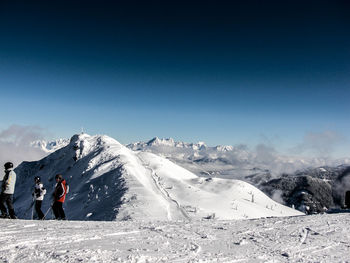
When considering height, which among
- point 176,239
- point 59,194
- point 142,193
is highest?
point 59,194

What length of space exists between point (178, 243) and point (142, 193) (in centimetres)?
2086

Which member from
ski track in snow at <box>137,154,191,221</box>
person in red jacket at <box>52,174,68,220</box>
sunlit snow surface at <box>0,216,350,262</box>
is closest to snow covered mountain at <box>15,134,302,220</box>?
ski track in snow at <box>137,154,191,221</box>

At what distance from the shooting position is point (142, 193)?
2842 cm

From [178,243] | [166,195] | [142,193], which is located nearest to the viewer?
[178,243]

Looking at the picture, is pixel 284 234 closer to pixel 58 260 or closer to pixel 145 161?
pixel 58 260

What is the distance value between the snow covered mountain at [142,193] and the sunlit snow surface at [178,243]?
1222 cm

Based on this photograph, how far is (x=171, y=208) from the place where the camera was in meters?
25.8

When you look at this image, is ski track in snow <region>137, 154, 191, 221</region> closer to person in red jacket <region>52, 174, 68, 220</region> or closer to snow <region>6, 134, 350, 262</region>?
snow <region>6, 134, 350, 262</region>

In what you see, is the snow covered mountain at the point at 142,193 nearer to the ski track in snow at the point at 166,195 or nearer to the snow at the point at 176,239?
the ski track in snow at the point at 166,195

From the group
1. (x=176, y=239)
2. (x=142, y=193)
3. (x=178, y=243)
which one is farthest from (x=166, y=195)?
(x=178, y=243)

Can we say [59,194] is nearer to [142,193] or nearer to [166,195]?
[142,193]

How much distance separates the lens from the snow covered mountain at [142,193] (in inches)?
997

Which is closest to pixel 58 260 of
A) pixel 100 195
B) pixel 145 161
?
pixel 100 195

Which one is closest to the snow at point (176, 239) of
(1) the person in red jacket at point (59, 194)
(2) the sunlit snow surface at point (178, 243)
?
(2) the sunlit snow surface at point (178, 243)
